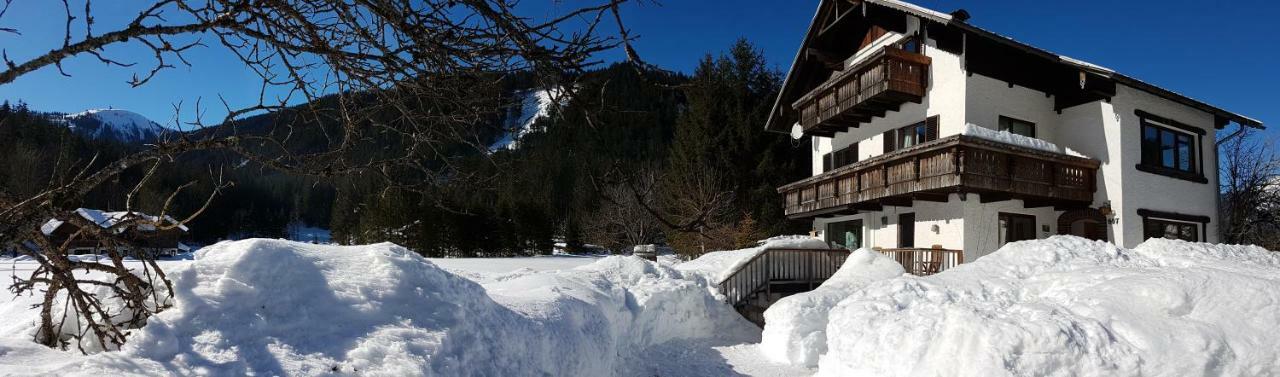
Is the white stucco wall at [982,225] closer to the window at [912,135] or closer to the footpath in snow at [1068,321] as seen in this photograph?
the window at [912,135]

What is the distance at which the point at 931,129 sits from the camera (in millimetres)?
19422

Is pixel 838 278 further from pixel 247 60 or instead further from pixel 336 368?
pixel 247 60

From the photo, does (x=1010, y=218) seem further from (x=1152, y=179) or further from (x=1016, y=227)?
(x=1152, y=179)

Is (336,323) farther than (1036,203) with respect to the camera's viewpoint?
No

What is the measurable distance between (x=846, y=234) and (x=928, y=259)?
6.79 metres

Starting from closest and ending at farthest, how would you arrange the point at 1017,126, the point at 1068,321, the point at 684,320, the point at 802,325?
the point at 1068,321
the point at 802,325
the point at 684,320
the point at 1017,126

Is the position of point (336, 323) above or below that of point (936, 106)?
below

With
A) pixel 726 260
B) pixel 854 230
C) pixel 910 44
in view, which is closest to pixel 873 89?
pixel 910 44

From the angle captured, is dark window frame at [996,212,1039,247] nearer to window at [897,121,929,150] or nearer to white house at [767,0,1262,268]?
white house at [767,0,1262,268]

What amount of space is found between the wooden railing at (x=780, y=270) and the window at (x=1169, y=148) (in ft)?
30.0

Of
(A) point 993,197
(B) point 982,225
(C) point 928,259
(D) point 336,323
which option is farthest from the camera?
(B) point 982,225

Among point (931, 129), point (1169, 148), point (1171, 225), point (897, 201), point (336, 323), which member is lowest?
point (336, 323)

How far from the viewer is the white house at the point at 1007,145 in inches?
675

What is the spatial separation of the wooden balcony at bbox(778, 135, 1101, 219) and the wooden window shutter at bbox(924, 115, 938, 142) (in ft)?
6.25
